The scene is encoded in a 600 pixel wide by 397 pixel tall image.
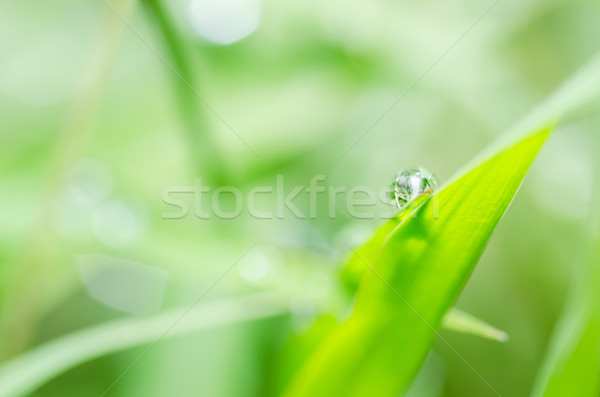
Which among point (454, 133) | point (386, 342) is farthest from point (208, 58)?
point (386, 342)

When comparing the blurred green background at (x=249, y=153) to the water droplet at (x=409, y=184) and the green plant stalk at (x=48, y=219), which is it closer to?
the green plant stalk at (x=48, y=219)

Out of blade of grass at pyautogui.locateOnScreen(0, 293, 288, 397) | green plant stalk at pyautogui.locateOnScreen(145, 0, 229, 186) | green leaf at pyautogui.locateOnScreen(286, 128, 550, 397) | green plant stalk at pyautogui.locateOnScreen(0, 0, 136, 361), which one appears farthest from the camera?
green plant stalk at pyautogui.locateOnScreen(145, 0, 229, 186)

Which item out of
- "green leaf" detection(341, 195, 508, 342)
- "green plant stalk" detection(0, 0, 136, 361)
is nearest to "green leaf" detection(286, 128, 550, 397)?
"green leaf" detection(341, 195, 508, 342)

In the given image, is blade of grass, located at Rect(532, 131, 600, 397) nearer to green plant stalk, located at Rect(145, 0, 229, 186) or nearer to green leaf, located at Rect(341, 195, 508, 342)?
green leaf, located at Rect(341, 195, 508, 342)

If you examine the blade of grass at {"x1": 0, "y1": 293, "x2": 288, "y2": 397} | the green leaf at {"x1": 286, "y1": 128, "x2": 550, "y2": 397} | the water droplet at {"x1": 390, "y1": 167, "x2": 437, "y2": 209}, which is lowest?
the blade of grass at {"x1": 0, "y1": 293, "x2": 288, "y2": 397}

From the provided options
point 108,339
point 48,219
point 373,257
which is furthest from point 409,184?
point 48,219

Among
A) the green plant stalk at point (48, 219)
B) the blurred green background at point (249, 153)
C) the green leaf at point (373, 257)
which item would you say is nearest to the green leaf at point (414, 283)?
the green leaf at point (373, 257)

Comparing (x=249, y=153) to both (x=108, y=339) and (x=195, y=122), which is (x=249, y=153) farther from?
(x=108, y=339)
